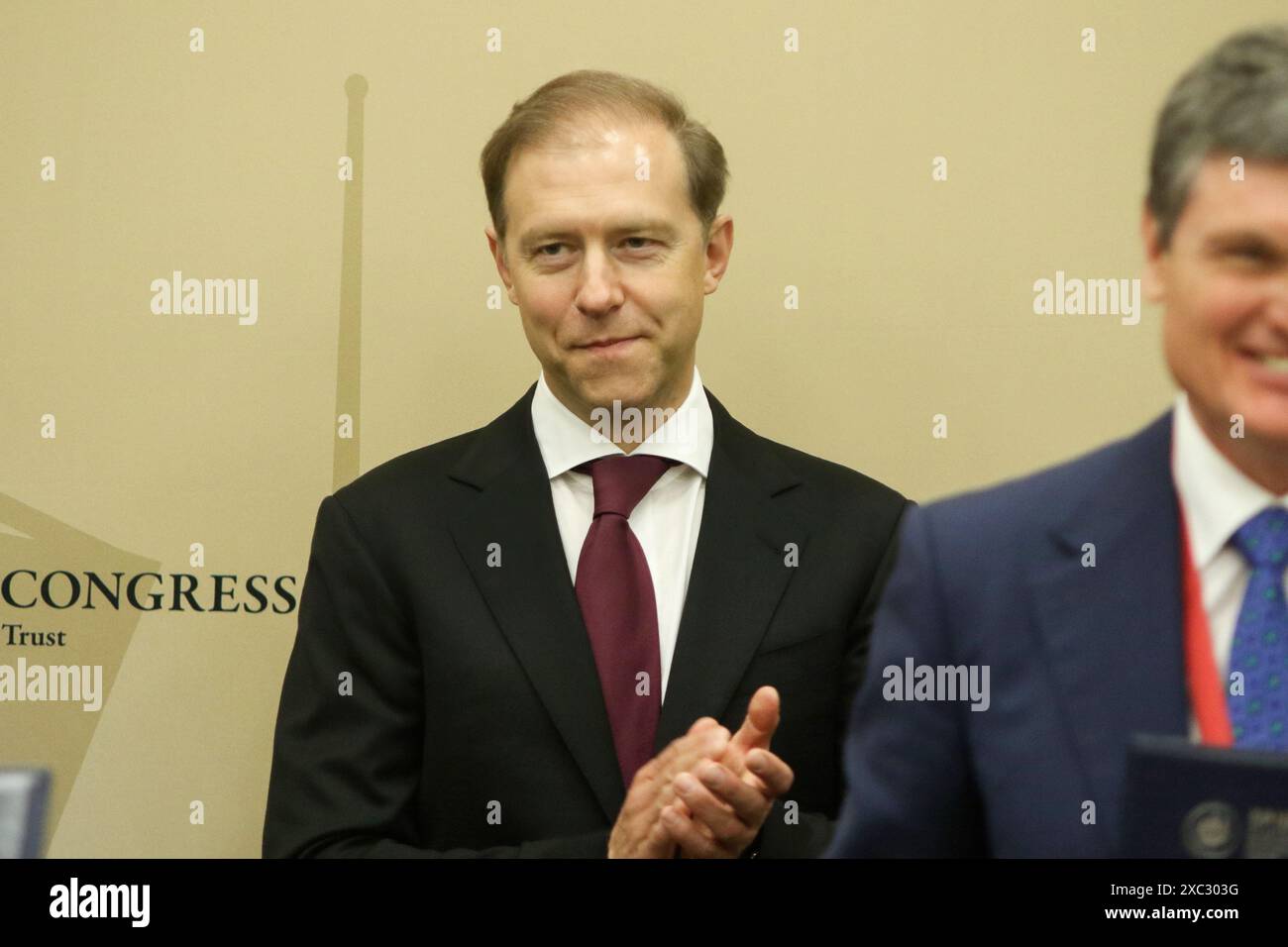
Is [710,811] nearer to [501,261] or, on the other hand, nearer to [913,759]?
[913,759]

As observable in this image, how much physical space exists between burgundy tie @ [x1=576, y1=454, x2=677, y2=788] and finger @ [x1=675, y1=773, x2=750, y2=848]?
0.49 feet

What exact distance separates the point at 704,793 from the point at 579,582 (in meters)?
0.31

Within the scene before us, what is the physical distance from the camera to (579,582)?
→ 1.67m

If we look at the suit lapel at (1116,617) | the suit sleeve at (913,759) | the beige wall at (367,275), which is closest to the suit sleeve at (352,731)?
the beige wall at (367,275)

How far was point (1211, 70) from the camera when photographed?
120cm

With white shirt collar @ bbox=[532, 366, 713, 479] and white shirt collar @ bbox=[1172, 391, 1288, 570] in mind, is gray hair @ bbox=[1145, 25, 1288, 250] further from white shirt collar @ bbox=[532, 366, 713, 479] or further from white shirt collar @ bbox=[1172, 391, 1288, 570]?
white shirt collar @ bbox=[532, 366, 713, 479]

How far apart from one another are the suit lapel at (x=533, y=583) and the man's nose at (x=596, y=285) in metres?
0.17

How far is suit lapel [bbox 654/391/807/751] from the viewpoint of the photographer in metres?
1.63

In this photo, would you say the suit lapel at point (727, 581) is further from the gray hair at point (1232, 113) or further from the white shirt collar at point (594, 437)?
the gray hair at point (1232, 113)

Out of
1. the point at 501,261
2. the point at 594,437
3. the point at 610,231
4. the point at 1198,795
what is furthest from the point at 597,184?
the point at 1198,795

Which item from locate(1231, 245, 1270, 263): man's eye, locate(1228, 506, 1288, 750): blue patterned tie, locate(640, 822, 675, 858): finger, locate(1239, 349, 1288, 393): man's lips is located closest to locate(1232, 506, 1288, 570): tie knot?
locate(1228, 506, 1288, 750): blue patterned tie
